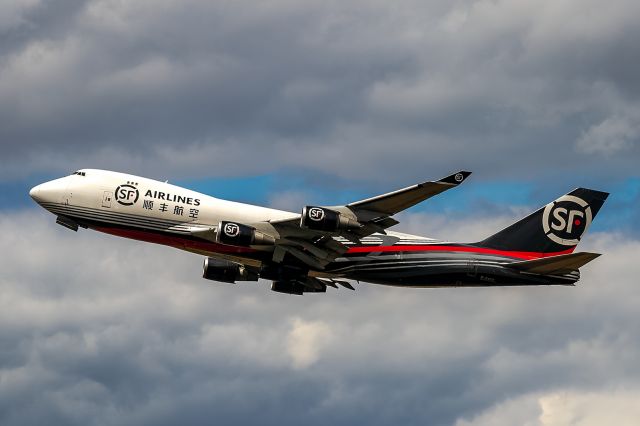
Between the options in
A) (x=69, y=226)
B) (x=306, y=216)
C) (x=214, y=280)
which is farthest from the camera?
(x=214, y=280)

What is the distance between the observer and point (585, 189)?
8781 centimetres

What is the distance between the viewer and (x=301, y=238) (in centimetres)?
7738

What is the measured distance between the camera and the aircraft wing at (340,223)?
71.9m

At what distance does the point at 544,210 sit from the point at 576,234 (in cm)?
275

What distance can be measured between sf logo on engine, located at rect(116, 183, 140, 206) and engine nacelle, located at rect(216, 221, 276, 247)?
594 centimetres

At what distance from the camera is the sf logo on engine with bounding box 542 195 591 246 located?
86.6 m

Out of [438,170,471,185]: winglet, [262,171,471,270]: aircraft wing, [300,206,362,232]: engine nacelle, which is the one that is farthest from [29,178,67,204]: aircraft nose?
[438,170,471,185]: winglet

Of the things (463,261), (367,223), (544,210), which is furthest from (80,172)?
(544,210)

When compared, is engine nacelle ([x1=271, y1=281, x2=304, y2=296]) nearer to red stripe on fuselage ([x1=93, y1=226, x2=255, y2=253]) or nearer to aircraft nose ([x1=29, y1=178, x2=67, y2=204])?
red stripe on fuselage ([x1=93, y1=226, x2=255, y2=253])

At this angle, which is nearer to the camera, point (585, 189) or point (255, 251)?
point (255, 251)

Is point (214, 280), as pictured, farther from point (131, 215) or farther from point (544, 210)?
point (544, 210)

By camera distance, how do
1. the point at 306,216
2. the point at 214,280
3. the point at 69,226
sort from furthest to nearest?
the point at 214,280, the point at 69,226, the point at 306,216

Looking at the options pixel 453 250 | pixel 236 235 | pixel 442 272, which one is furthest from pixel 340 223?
pixel 453 250

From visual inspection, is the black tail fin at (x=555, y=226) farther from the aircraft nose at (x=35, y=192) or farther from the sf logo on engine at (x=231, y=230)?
the aircraft nose at (x=35, y=192)
